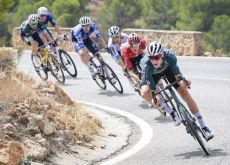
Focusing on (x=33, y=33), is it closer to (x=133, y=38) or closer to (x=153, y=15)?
(x=133, y=38)

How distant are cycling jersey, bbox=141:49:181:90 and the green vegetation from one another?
26670 mm

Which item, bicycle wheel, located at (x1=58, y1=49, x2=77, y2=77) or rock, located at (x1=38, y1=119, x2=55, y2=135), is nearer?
rock, located at (x1=38, y1=119, x2=55, y2=135)

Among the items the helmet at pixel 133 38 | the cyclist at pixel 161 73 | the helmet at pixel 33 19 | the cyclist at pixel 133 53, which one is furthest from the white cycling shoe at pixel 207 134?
the helmet at pixel 33 19

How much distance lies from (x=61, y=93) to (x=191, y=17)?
1214 inches

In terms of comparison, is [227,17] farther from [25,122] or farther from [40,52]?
[25,122]

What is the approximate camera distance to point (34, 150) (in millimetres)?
8414

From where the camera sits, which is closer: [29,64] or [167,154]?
[167,154]

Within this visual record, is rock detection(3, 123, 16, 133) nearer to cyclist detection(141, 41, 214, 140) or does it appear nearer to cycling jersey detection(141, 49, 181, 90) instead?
cyclist detection(141, 41, 214, 140)

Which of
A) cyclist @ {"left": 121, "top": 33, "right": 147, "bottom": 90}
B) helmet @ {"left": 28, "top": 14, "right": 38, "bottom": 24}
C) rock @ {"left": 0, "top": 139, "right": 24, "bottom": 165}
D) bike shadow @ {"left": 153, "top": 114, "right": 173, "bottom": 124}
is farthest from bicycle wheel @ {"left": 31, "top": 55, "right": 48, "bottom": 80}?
rock @ {"left": 0, "top": 139, "right": 24, "bottom": 165}

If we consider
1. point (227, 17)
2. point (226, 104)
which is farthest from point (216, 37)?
point (226, 104)

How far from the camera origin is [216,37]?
39906 millimetres

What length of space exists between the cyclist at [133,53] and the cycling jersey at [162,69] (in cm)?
246

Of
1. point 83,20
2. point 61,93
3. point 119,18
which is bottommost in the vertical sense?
point 119,18

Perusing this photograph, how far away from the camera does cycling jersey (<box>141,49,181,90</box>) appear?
9484mm
